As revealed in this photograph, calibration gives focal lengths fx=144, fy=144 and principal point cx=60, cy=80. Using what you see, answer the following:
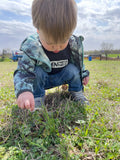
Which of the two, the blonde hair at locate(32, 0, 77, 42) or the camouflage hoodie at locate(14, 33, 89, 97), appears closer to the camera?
the blonde hair at locate(32, 0, 77, 42)

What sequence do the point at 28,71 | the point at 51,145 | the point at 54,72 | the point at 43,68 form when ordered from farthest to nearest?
the point at 54,72 → the point at 43,68 → the point at 28,71 → the point at 51,145

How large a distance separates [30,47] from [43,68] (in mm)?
313

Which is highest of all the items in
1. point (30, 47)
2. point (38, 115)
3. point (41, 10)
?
point (41, 10)

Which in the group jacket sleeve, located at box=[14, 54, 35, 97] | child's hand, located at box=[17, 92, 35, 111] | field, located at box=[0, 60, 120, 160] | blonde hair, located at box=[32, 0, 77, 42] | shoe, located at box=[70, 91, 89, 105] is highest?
blonde hair, located at box=[32, 0, 77, 42]

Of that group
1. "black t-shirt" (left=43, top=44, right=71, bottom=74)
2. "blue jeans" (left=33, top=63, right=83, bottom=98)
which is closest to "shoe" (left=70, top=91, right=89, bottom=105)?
"blue jeans" (left=33, top=63, right=83, bottom=98)

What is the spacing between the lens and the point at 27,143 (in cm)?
116

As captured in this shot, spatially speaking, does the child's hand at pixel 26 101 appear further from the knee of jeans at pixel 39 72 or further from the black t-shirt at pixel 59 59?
the black t-shirt at pixel 59 59

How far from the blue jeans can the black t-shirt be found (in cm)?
5

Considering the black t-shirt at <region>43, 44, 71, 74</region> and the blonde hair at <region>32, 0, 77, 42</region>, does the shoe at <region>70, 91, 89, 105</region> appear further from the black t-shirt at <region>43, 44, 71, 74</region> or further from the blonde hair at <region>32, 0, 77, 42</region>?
the blonde hair at <region>32, 0, 77, 42</region>

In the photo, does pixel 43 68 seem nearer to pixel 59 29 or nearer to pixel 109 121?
pixel 59 29

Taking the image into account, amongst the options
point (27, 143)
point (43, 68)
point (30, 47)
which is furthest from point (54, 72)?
point (27, 143)

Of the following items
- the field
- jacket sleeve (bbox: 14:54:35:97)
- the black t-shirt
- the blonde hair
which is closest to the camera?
the field

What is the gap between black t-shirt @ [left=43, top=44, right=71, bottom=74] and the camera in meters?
1.87

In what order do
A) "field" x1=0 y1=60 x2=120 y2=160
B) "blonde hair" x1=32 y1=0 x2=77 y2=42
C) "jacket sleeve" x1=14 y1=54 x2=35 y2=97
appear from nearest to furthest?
1. "field" x1=0 y1=60 x2=120 y2=160
2. "blonde hair" x1=32 y1=0 x2=77 y2=42
3. "jacket sleeve" x1=14 y1=54 x2=35 y2=97
